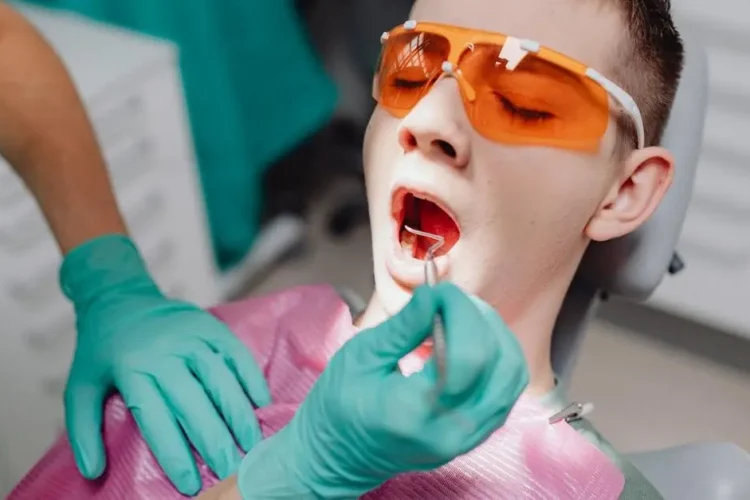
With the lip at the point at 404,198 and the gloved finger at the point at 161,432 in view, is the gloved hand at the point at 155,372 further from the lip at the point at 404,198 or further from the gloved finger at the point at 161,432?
the lip at the point at 404,198

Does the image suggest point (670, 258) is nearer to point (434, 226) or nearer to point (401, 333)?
point (434, 226)

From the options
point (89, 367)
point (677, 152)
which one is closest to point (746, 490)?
point (677, 152)

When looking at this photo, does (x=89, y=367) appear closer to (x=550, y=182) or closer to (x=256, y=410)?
(x=256, y=410)

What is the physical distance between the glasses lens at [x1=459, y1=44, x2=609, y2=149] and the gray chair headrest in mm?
299

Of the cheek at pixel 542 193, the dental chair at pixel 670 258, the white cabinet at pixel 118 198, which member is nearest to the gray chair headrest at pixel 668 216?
the dental chair at pixel 670 258

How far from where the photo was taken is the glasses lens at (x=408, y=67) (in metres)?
0.99

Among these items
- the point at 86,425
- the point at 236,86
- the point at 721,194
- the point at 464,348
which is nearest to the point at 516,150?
the point at 464,348

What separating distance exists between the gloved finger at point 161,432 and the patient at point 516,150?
0.05 m

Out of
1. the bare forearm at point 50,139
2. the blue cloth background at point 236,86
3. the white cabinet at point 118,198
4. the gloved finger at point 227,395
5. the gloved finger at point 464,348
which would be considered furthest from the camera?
the blue cloth background at point 236,86

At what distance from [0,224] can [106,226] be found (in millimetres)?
469

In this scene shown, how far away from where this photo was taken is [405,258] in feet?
3.21

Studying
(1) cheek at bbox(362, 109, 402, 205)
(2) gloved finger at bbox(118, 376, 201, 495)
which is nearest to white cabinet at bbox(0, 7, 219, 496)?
(2) gloved finger at bbox(118, 376, 201, 495)

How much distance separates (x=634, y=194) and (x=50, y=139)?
81cm

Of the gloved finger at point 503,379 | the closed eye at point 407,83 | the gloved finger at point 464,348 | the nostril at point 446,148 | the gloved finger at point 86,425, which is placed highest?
the closed eye at point 407,83
